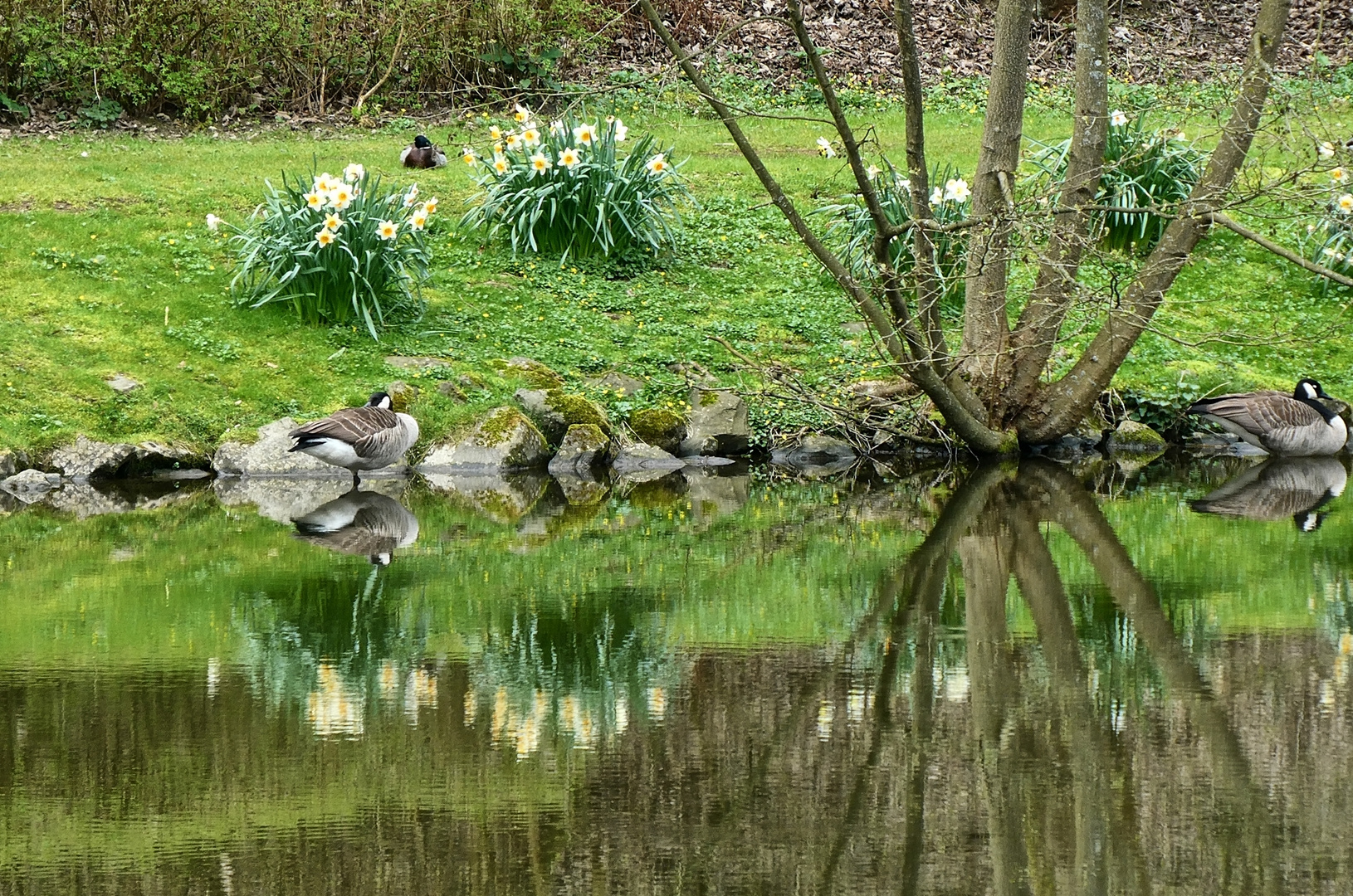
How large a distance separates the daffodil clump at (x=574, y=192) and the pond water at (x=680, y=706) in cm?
558

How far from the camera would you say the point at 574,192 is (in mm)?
13609

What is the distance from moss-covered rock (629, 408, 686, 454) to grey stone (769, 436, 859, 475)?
30.1 inches

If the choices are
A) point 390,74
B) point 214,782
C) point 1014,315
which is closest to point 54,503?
point 214,782

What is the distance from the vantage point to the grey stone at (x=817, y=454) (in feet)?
38.6

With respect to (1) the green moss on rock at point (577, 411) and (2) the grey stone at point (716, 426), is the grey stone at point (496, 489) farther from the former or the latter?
(2) the grey stone at point (716, 426)

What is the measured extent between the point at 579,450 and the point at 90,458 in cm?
345

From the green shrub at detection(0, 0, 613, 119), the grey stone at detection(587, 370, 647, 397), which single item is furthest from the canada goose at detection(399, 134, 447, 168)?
the grey stone at detection(587, 370, 647, 397)

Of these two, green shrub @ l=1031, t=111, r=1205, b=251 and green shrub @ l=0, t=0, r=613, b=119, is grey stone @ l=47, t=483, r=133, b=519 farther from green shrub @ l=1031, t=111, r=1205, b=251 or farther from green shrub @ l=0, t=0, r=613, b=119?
green shrub @ l=1031, t=111, r=1205, b=251

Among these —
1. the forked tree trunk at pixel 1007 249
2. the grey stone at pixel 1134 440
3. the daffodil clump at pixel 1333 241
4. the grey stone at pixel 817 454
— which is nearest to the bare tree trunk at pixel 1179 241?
the forked tree trunk at pixel 1007 249

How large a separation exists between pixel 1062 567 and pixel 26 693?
4.58m

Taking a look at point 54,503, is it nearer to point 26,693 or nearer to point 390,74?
point 26,693

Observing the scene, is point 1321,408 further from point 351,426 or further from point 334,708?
point 334,708

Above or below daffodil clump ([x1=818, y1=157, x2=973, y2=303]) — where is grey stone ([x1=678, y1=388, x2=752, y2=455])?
below

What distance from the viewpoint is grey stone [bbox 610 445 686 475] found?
38.1 feet
